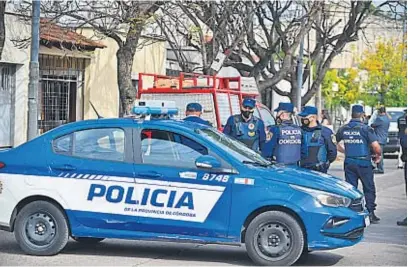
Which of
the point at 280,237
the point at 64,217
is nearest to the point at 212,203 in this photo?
the point at 280,237

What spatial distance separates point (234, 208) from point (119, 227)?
4.13 feet

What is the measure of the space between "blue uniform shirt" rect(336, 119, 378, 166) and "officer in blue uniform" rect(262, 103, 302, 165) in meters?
1.05

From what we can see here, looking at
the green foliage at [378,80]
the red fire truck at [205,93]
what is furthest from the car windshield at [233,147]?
the green foliage at [378,80]

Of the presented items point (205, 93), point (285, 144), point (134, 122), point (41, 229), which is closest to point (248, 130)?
point (285, 144)

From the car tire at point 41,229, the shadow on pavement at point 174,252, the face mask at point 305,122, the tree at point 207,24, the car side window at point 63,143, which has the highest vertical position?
the tree at point 207,24

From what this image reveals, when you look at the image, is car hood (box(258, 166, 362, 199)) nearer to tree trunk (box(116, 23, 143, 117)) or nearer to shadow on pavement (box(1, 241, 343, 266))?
shadow on pavement (box(1, 241, 343, 266))

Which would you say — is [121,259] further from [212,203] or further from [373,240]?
[373,240]

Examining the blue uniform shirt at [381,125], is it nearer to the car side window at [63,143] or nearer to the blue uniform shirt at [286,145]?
the blue uniform shirt at [286,145]

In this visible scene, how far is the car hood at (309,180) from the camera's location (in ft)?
28.2

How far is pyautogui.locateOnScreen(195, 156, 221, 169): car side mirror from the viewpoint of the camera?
8.66 metres

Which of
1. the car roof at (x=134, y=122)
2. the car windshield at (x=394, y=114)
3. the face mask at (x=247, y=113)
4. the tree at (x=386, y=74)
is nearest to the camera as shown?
the car roof at (x=134, y=122)

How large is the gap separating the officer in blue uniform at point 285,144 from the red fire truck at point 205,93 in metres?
3.80

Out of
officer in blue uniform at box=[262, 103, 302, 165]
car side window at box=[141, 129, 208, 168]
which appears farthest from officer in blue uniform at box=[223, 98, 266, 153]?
car side window at box=[141, 129, 208, 168]

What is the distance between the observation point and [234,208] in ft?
28.4
